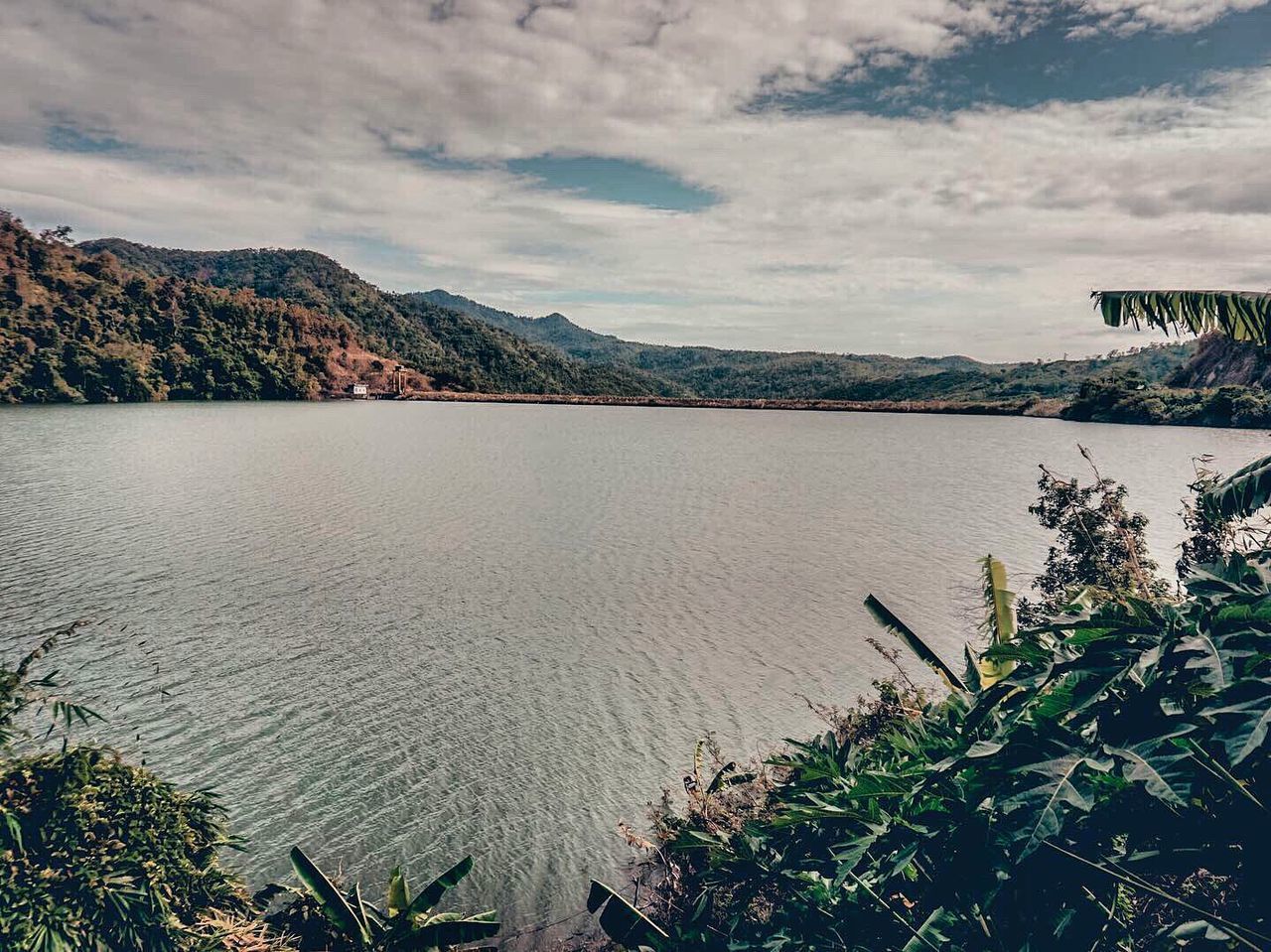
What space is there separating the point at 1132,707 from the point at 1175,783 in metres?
0.61

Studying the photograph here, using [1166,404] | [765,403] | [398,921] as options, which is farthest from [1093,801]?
[765,403]

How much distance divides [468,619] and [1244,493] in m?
14.7

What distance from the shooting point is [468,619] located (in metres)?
16.2

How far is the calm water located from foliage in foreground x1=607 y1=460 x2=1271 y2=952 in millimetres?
4957

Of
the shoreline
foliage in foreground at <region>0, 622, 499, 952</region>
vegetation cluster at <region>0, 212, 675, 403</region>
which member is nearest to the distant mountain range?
vegetation cluster at <region>0, 212, 675, 403</region>

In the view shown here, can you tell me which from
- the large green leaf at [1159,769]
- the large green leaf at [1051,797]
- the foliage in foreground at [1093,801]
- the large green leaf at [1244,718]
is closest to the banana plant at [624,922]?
the foliage in foreground at [1093,801]

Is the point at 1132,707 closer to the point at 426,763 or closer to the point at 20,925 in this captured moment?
the point at 20,925

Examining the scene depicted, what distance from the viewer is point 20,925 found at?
14.4ft

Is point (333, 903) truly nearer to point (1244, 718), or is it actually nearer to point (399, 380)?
point (1244, 718)

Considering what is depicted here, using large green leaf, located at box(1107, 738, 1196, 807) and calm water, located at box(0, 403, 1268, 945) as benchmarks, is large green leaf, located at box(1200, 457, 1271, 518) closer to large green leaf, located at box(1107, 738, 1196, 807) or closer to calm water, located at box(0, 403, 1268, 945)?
large green leaf, located at box(1107, 738, 1196, 807)

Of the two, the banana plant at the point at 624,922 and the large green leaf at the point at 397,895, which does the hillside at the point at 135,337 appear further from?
the banana plant at the point at 624,922

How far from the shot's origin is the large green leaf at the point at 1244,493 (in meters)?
4.02

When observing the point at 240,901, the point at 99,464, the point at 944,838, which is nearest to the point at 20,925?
the point at 240,901

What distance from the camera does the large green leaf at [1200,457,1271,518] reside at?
402cm
